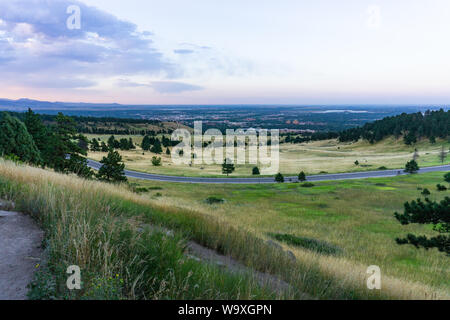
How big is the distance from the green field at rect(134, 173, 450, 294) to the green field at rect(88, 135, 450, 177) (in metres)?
26.3

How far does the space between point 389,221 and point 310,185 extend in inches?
1018

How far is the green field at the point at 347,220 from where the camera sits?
9.60 meters

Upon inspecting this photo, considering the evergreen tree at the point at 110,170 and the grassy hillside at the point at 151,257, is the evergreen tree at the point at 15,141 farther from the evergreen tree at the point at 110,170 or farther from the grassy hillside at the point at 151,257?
the grassy hillside at the point at 151,257

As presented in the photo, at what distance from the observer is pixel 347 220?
2886 cm

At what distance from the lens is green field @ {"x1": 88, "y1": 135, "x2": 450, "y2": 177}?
270ft

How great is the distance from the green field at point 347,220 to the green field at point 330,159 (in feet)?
86.2

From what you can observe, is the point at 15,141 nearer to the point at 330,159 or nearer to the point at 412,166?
the point at 412,166

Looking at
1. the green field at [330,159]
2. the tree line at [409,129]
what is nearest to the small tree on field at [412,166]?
the green field at [330,159]

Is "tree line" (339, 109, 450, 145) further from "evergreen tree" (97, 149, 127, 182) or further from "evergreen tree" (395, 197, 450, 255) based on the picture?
"evergreen tree" (395, 197, 450, 255)

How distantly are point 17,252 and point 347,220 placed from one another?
3028 centimetres

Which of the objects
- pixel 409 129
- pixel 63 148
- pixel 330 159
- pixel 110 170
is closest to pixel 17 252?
pixel 110 170

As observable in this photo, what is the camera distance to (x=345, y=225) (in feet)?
86.4
